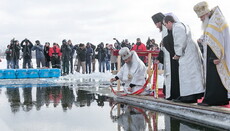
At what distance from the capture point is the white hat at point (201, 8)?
5199 mm

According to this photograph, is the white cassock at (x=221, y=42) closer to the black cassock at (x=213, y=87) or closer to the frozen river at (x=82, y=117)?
the black cassock at (x=213, y=87)

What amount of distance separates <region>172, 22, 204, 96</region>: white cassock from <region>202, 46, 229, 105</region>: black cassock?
38cm

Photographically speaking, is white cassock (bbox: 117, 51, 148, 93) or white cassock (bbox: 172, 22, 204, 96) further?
white cassock (bbox: 117, 51, 148, 93)

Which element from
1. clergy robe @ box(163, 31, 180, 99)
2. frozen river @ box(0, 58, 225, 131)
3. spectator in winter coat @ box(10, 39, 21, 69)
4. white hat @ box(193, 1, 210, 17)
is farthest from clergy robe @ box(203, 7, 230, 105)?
spectator in winter coat @ box(10, 39, 21, 69)

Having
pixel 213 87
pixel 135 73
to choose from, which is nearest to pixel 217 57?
pixel 213 87

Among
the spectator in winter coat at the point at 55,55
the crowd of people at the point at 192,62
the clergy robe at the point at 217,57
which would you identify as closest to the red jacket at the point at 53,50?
the spectator in winter coat at the point at 55,55

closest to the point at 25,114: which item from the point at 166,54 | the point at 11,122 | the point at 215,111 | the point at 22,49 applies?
the point at 11,122

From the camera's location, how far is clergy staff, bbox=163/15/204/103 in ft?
18.1

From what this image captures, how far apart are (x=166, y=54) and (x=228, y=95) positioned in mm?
1874

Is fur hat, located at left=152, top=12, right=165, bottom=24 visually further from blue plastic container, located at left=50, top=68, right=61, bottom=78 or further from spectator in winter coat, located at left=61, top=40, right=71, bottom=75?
spectator in winter coat, located at left=61, top=40, right=71, bottom=75

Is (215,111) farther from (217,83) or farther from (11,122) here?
(11,122)

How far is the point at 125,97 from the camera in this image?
304 inches

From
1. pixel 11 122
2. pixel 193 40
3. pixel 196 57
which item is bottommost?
pixel 11 122

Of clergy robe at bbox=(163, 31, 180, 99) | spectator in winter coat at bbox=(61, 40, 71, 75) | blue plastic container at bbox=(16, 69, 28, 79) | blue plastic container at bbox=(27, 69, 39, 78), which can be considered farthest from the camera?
spectator in winter coat at bbox=(61, 40, 71, 75)
